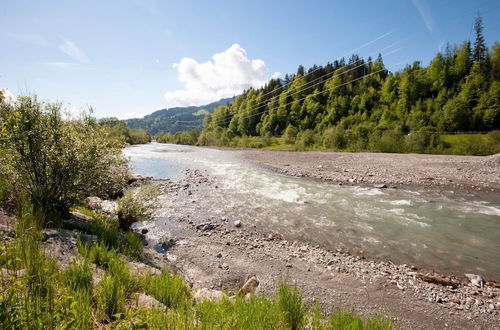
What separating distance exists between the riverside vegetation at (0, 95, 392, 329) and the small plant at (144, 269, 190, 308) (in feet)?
0.07

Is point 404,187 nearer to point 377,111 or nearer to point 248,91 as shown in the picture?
point 377,111

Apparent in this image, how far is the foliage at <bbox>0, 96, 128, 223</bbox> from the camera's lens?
23.3ft

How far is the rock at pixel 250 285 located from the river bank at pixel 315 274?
20 cm

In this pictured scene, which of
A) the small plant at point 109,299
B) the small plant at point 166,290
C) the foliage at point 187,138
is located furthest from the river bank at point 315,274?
the foliage at point 187,138

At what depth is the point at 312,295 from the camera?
618 centimetres

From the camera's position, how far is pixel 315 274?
23.7 ft

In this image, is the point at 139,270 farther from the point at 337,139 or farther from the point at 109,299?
the point at 337,139

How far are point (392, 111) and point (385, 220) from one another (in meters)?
87.1

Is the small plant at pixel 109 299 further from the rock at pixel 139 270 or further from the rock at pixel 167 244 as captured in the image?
the rock at pixel 167 244

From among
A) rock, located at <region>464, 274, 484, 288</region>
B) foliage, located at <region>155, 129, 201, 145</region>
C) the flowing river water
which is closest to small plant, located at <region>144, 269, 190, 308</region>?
the flowing river water

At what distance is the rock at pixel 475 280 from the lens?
6.76 metres

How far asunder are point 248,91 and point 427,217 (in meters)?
151

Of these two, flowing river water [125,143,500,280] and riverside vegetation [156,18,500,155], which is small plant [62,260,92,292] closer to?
flowing river water [125,143,500,280]

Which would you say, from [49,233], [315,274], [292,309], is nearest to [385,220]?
[315,274]
